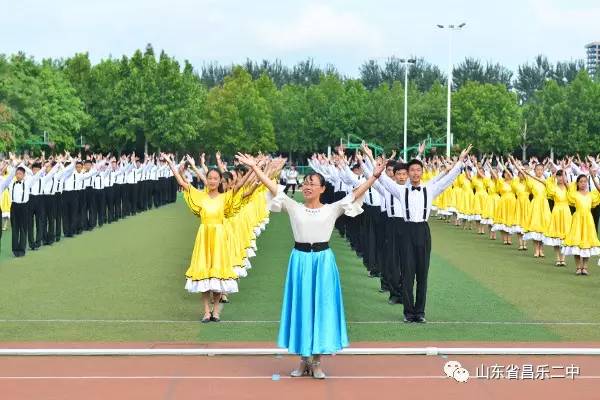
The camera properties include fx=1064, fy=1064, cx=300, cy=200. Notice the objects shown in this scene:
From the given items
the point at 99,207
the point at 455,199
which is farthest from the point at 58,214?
the point at 455,199

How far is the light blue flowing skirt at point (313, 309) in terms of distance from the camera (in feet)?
30.7

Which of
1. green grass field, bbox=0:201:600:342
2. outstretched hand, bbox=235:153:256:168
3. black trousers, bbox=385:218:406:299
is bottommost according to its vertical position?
green grass field, bbox=0:201:600:342

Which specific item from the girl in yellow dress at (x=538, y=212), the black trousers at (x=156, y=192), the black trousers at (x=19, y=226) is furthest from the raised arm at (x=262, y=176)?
the black trousers at (x=156, y=192)

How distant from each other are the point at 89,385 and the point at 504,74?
13174cm

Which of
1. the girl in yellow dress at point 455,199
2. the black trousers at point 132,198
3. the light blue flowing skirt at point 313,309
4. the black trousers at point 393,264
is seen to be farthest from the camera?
the black trousers at point 132,198

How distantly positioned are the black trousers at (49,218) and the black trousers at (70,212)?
1.45 metres

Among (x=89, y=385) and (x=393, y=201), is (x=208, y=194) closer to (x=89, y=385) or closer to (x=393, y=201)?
(x=393, y=201)

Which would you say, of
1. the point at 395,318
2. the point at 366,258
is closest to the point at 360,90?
the point at 366,258

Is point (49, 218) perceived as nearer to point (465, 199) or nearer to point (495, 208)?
point (495, 208)

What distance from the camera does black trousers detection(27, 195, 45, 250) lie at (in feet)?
72.5

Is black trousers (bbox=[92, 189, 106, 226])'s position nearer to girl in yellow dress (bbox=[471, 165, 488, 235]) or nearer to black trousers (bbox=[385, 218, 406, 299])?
girl in yellow dress (bbox=[471, 165, 488, 235])

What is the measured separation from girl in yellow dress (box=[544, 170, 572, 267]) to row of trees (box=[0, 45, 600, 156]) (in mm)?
45731

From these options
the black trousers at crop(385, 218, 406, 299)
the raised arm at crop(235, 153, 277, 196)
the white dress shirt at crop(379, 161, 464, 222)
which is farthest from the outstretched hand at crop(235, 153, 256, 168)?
the black trousers at crop(385, 218, 406, 299)

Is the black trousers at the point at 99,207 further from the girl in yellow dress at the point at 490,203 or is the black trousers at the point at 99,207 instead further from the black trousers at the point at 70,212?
the girl in yellow dress at the point at 490,203
